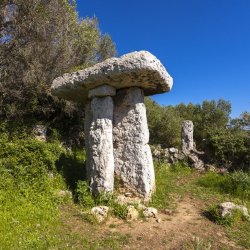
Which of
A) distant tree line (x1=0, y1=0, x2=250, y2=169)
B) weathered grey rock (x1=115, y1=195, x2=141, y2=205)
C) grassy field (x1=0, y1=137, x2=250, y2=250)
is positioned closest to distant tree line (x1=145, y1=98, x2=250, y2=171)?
distant tree line (x1=0, y1=0, x2=250, y2=169)

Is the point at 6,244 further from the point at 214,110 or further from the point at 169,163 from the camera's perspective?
the point at 214,110

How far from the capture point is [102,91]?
382 inches

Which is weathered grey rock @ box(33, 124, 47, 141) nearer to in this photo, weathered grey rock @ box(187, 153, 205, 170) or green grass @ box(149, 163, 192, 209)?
green grass @ box(149, 163, 192, 209)

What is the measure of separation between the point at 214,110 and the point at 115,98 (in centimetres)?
2160

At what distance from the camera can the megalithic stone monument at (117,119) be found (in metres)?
9.27

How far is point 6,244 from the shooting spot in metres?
6.38

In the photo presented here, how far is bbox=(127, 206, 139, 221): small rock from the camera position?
27.3ft

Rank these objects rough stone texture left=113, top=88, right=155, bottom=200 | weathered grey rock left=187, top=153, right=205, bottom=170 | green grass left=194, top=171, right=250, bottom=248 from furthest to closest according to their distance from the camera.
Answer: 1. weathered grey rock left=187, top=153, right=205, bottom=170
2. rough stone texture left=113, top=88, right=155, bottom=200
3. green grass left=194, top=171, right=250, bottom=248

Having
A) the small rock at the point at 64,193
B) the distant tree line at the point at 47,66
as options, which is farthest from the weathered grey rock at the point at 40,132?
the small rock at the point at 64,193

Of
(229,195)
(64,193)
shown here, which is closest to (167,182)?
(229,195)

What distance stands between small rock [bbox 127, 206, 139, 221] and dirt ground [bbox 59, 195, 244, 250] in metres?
0.18

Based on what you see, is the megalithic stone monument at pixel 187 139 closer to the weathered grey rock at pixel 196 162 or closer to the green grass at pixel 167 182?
the weathered grey rock at pixel 196 162

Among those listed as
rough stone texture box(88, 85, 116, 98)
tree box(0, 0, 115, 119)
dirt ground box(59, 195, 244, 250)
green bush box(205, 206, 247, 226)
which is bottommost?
dirt ground box(59, 195, 244, 250)

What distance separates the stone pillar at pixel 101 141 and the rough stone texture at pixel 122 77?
0.40 m
